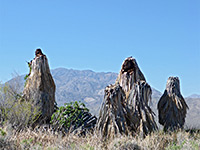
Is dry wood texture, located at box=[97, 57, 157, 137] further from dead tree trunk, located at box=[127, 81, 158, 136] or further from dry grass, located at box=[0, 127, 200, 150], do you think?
dry grass, located at box=[0, 127, 200, 150]

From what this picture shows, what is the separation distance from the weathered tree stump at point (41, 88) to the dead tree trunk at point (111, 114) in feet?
13.3

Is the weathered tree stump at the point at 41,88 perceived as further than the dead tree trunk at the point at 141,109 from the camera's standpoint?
Yes

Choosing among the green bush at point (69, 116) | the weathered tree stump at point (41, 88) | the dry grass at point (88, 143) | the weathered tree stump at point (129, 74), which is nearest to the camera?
the dry grass at point (88, 143)

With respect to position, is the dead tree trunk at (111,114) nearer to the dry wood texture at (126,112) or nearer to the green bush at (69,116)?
the dry wood texture at (126,112)

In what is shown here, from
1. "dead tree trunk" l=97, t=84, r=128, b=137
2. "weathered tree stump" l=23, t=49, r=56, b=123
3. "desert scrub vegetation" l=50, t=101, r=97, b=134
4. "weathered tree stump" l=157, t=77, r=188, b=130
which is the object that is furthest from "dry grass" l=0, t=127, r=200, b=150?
"weathered tree stump" l=23, t=49, r=56, b=123

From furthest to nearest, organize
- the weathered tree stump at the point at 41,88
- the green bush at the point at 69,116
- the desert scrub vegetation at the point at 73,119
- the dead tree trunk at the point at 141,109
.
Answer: the weathered tree stump at the point at 41,88, the green bush at the point at 69,116, the desert scrub vegetation at the point at 73,119, the dead tree trunk at the point at 141,109

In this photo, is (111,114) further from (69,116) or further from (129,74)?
(129,74)

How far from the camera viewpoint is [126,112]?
34.5 ft

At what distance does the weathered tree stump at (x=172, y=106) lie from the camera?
1271 centimetres

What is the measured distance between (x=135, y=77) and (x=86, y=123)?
246 centimetres

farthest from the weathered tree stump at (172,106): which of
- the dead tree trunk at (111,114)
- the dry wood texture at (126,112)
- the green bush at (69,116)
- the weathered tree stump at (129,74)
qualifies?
the dead tree trunk at (111,114)

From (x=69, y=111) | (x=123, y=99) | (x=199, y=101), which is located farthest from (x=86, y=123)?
(x=199, y=101)

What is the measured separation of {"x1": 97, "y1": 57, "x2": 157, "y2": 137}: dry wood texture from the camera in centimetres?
1013

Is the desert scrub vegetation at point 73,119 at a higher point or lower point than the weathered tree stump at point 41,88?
lower
